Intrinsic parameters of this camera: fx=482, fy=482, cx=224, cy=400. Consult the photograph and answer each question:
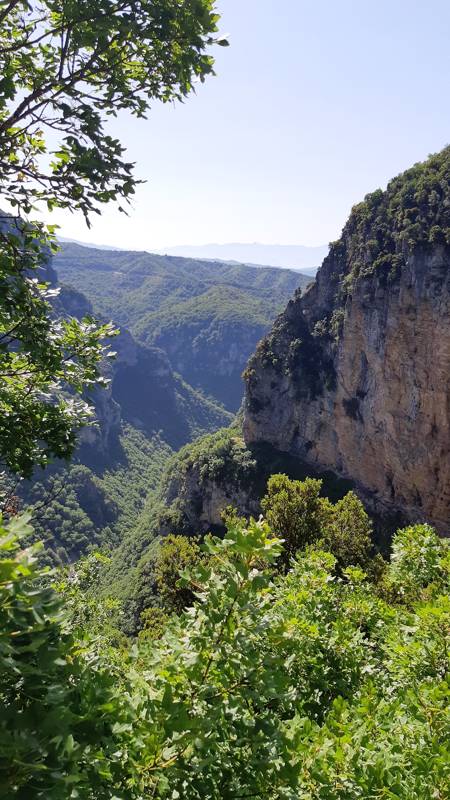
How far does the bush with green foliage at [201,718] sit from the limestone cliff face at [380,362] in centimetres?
4889

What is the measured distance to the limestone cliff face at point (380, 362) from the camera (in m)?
51.1

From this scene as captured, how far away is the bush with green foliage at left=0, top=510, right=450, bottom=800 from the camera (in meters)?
2.48

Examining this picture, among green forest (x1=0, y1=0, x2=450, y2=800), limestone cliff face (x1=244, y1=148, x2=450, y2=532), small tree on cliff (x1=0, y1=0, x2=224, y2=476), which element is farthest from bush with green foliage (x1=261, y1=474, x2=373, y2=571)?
limestone cliff face (x1=244, y1=148, x2=450, y2=532)

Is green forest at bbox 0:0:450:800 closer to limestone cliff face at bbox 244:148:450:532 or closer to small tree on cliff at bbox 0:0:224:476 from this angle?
small tree on cliff at bbox 0:0:224:476

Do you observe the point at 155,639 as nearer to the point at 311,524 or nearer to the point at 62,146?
the point at 62,146

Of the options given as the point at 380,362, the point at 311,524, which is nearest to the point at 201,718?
the point at 311,524

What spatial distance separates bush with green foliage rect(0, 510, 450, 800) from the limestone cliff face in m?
48.9

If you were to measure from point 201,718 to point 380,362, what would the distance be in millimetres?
57305

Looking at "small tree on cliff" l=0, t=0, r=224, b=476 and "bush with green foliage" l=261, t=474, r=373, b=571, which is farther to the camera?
"bush with green foliage" l=261, t=474, r=373, b=571

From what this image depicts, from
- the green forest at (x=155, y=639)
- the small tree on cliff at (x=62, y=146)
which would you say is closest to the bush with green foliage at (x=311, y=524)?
the green forest at (x=155, y=639)

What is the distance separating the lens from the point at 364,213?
65938mm

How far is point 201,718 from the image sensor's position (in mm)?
3414

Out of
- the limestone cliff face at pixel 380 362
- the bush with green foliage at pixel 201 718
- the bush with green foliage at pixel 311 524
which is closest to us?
the bush with green foliage at pixel 201 718

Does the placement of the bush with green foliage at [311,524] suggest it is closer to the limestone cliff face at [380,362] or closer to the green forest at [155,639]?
the green forest at [155,639]
